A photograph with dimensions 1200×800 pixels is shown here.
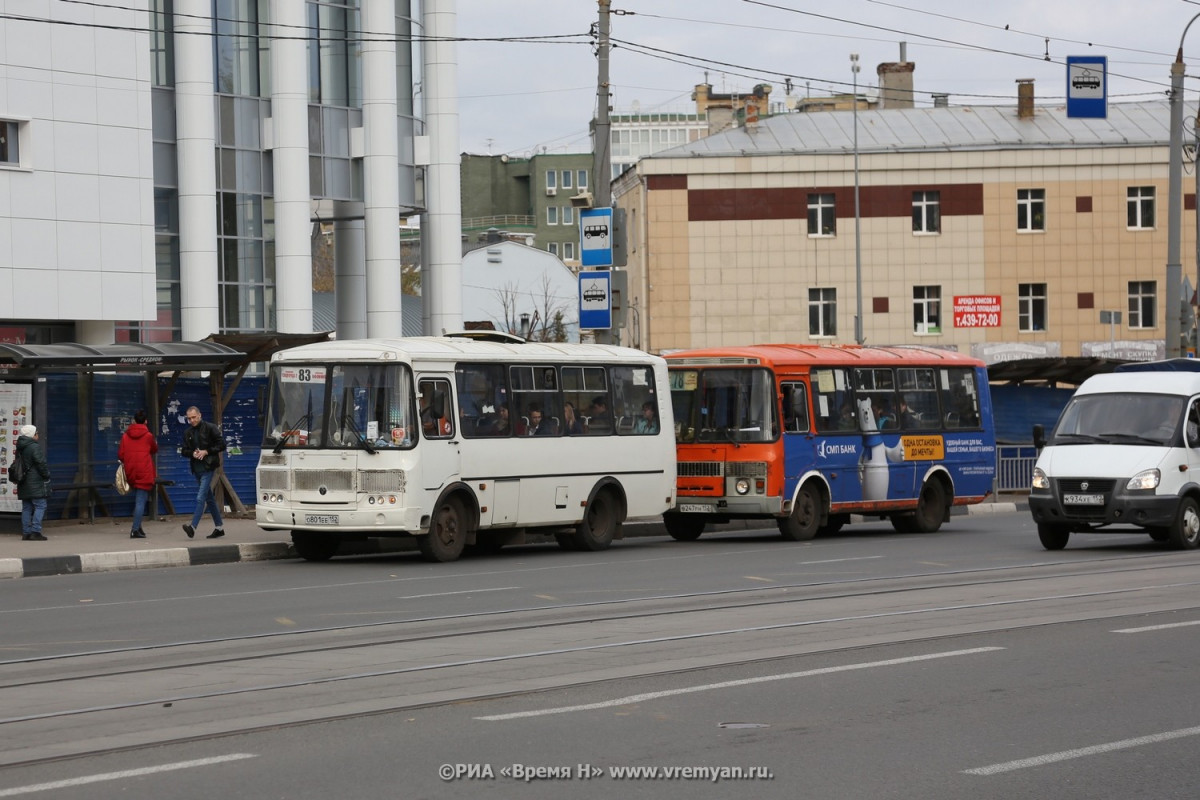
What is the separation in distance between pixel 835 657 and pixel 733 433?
40.5 ft

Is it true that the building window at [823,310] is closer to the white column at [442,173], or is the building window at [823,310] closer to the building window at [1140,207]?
the building window at [1140,207]

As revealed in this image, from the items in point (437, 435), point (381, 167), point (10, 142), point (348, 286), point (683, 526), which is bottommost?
point (683, 526)

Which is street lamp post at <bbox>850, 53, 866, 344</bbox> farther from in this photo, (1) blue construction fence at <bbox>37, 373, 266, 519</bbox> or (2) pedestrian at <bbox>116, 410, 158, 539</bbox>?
(2) pedestrian at <bbox>116, 410, 158, 539</bbox>

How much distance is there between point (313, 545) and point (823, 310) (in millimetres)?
44715

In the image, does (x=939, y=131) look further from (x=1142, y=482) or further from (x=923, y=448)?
(x=1142, y=482)

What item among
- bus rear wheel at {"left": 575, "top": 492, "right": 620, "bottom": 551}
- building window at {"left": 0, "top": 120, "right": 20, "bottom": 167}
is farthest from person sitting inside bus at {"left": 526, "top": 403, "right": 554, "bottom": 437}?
building window at {"left": 0, "top": 120, "right": 20, "bottom": 167}

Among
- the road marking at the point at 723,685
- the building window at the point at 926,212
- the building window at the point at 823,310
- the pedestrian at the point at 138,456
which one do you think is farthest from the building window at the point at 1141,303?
the road marking at the point at 723,685

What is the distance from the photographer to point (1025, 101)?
65625 millimetres

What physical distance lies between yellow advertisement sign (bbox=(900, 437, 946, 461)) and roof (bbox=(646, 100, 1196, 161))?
3727 cm

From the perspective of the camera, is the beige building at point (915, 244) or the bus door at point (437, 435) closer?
the bus door at point (437, 435)

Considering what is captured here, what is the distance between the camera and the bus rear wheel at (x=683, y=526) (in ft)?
80.9

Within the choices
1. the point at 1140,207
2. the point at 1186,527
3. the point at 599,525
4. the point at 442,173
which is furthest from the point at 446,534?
the point at 1140,207

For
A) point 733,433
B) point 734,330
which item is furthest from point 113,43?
point 734,330

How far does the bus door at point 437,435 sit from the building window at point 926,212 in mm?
45582
